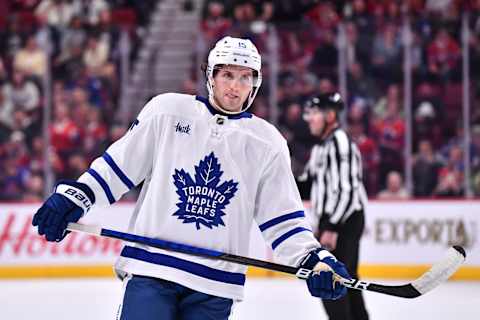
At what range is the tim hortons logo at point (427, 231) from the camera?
26.9 feet

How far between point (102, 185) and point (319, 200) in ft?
6.77

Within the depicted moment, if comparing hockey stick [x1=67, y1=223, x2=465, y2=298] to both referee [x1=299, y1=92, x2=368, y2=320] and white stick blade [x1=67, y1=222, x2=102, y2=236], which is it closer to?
white stick blade [x1=67, y1=222, x2=102, y2=236]

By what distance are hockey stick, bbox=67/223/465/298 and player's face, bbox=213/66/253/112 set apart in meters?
0.43

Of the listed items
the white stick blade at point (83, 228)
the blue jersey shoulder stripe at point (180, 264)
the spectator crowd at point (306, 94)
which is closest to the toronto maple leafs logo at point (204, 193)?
the blue jersey shoulder stripe at point (180, 264)

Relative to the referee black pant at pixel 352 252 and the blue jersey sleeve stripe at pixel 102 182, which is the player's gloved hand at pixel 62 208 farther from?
the referee black pant at pixel 352 252

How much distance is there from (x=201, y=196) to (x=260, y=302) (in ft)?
12.5

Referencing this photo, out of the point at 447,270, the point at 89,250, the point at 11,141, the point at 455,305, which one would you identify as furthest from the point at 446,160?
the point at 447,270

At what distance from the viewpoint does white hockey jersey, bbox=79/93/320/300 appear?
286 centimetres

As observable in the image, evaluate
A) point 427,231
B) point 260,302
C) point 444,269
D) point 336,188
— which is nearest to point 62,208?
point 444,269

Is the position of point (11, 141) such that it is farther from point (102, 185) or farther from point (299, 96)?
point (102, 185)

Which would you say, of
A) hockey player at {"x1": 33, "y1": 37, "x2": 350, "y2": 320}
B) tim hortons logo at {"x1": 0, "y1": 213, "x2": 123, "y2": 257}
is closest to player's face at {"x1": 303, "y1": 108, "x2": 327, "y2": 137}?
hockey player at {"x1": 33, "y1": 37, "x2": 350, "y2": 320}

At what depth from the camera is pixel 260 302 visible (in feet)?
21.6

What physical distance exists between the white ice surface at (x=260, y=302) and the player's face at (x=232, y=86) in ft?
9.85

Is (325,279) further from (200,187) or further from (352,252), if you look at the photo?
(352,252)
